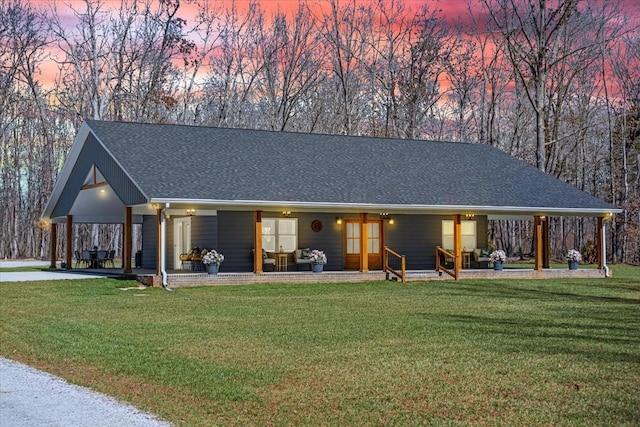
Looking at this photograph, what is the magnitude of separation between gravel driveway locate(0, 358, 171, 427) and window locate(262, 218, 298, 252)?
16095 mm

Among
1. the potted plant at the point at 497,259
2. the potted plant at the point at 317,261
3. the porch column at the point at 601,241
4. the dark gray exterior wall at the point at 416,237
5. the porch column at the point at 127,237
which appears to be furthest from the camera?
the porch column at the point at 601,241

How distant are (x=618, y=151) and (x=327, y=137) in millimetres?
25459

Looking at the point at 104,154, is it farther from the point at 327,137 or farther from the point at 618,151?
the point at 618,151

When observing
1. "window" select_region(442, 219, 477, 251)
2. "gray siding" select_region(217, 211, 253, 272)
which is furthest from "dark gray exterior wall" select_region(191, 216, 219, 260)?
"window" select_region(442, 219, 477, 251)

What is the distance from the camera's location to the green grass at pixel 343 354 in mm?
7676

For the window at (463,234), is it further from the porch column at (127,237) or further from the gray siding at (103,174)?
the gray siding at (103,174)

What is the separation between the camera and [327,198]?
23609mm

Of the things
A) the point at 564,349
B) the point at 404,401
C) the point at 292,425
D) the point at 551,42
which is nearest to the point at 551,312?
the point at 564,349

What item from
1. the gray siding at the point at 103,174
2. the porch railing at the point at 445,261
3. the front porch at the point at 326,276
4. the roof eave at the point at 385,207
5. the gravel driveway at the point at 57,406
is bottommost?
the gravel driveway at the point at 57,406

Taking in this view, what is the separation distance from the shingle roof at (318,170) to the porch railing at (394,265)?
1.71 meters

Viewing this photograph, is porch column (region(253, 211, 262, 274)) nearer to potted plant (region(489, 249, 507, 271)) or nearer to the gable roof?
the gable roof

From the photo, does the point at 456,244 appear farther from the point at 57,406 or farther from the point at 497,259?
the point at 57,406

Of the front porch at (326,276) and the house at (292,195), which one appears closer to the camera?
the front porch at (326,276)

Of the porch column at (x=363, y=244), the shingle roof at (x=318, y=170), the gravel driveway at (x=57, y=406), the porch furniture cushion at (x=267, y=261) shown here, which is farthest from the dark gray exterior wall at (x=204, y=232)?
the gravel driveway at (x=57, y=406)
